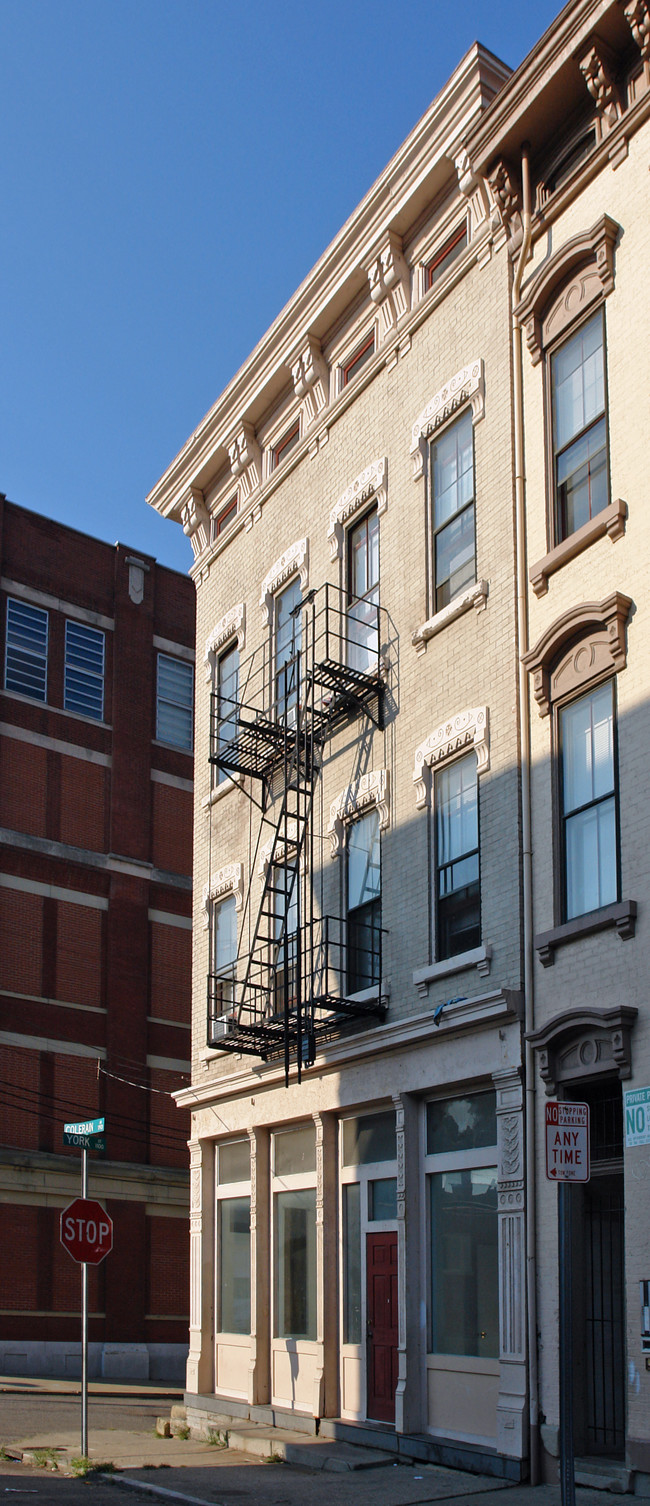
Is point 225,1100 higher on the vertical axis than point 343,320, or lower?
lower

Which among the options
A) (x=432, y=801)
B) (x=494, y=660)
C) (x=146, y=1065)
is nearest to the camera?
(x=494, y=660)

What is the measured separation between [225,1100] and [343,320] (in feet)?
36.6

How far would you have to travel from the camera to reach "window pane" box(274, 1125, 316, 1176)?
62.1 ft

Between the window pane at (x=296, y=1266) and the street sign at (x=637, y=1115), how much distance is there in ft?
23.8

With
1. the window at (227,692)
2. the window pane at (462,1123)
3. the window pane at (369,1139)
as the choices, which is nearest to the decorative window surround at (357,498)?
the window at (227,692)

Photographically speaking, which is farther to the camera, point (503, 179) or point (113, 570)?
point (113, 570)

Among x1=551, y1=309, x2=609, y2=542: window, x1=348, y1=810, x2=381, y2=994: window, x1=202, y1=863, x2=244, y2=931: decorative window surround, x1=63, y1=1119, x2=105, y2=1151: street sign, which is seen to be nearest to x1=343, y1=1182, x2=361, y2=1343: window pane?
x1=348, y1=810, x2=381, y2=994: window

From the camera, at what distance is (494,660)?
623 inches

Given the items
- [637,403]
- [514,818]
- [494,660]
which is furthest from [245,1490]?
[637,403]

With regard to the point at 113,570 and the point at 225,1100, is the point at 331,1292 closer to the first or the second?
the point at 225,1100

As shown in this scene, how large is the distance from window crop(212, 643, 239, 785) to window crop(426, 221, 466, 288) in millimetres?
6940

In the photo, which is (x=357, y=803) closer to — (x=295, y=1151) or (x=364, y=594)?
(x=364, y=594)

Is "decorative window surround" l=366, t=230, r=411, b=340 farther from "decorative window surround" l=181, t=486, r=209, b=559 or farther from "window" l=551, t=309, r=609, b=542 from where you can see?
"decorative window surround" l=181, t=486, r=209, b=559

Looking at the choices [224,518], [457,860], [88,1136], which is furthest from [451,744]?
[224,518]
